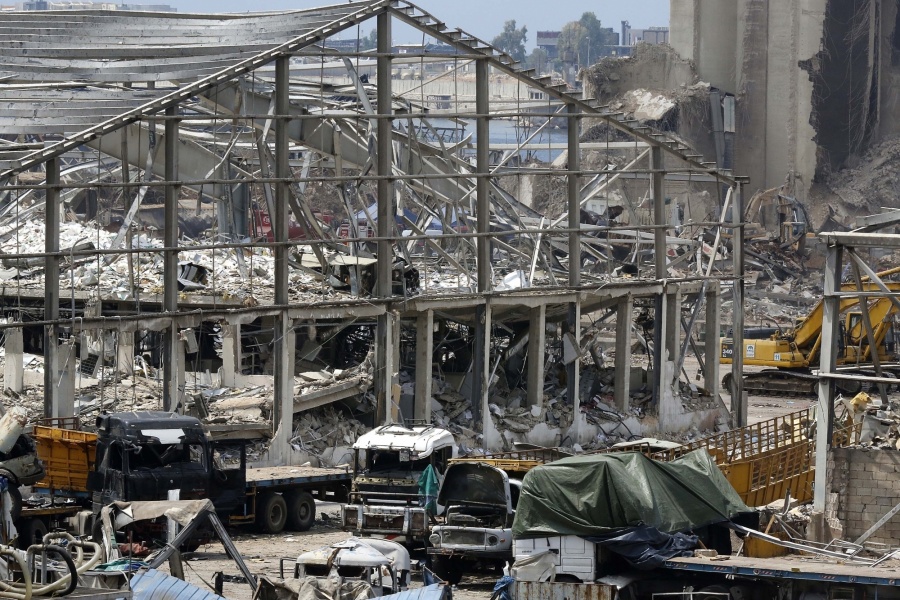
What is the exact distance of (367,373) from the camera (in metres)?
37.6

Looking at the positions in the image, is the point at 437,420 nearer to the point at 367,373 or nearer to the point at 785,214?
the point at 367,373

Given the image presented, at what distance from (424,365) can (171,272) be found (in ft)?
20.9

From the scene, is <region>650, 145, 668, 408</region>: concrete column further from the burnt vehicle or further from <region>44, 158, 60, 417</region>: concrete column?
<region>44, 158, 60, 417</region>: concrete column

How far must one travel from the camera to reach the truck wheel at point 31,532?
2711 cm

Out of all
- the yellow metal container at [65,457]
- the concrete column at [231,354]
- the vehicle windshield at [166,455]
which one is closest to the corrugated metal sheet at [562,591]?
the vehicle windshield at [166,455]

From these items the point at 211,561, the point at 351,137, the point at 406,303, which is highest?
the point at 351,137

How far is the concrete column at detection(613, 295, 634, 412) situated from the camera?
42.3m

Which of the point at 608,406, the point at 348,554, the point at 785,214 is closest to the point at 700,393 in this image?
the point at 608,406

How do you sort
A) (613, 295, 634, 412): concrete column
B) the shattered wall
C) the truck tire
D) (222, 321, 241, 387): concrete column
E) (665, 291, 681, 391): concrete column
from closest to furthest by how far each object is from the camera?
the shattered wall < the truck tire < (222, 321, 241, 387): concrete column < (613, 295, 634, 412): concrete column < (665, 291, 681, 391): concrete column

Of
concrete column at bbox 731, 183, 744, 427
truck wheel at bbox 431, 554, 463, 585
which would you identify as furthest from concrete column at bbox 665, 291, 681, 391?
truck wheel at bbox 431, 554, 463, 585

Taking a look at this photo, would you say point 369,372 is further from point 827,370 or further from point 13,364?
point 827,370

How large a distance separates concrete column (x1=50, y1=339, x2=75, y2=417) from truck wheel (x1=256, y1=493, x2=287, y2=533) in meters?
4.89

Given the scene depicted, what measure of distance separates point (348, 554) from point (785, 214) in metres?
57.2

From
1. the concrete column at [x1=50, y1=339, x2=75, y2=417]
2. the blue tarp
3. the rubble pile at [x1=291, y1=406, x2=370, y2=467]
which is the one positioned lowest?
the blue tarp
